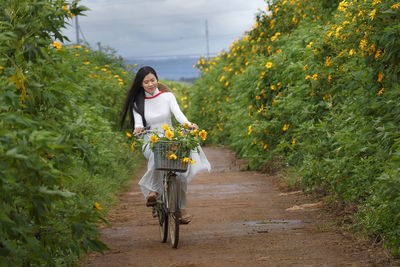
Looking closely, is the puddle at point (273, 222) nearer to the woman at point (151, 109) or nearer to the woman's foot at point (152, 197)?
the woman at point (151, 109)

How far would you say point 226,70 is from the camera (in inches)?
742

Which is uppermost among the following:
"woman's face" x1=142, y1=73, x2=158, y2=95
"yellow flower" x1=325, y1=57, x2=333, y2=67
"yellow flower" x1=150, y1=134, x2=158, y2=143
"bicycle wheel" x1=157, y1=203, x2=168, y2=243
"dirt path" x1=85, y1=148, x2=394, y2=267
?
"yellow flower" x1=325, y1=57, x2=333, y2=67

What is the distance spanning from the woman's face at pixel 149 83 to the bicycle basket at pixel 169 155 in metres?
0.94

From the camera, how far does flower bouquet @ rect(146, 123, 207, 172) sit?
5738mm

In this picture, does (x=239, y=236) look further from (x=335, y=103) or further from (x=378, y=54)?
(x=335, y=103)

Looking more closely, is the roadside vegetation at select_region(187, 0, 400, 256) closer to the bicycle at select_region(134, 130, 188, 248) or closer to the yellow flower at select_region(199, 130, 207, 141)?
the yellow flower at select_region(199, 130, 207, 141)

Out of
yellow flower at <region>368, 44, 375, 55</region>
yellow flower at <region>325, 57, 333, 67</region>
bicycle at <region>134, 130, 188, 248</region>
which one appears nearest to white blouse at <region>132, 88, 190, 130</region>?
bicycle at <region>134, 130, 188, 248</region>

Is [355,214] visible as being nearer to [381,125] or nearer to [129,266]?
[381,125]

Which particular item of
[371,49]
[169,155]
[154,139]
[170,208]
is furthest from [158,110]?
[371,49]

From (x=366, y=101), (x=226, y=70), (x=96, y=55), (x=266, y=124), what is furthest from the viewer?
(x=226, y=70)

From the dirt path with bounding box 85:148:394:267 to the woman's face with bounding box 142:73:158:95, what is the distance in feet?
5.09

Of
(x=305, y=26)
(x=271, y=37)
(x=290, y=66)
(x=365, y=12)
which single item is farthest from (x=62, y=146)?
(x=271, y=37)

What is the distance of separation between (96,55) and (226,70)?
4231 mm

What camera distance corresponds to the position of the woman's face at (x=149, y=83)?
653 cm
